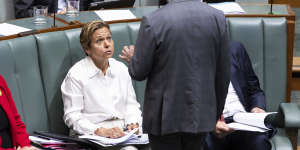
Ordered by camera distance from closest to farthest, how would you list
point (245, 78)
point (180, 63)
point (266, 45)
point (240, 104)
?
point (180, 63)
point (240, 104)
point (245, 78)
point (266, 45)

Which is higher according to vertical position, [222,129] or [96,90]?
[96,90]

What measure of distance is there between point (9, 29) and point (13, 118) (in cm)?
64

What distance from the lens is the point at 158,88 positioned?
85.1 inches

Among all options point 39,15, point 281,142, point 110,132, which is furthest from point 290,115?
point 39,15

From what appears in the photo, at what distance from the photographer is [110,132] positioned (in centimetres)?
259

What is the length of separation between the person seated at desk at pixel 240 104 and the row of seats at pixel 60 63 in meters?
0.14

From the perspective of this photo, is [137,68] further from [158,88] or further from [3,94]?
[3,94]

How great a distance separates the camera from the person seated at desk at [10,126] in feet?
7.67

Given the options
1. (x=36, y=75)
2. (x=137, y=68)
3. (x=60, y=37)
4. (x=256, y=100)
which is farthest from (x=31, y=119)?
(x=256, y=100)

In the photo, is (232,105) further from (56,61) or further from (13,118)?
(13,118)

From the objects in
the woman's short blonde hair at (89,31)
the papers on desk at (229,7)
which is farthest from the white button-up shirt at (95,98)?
the papers on desk at (229,7)

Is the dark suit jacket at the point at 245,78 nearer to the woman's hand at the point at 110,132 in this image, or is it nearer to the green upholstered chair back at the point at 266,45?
the green upholstered chair back at the point at 266,45

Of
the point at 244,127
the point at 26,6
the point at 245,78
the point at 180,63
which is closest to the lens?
the point at 180,63

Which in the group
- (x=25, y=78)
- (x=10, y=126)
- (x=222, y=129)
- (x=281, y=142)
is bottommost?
(x=281, y=142)
